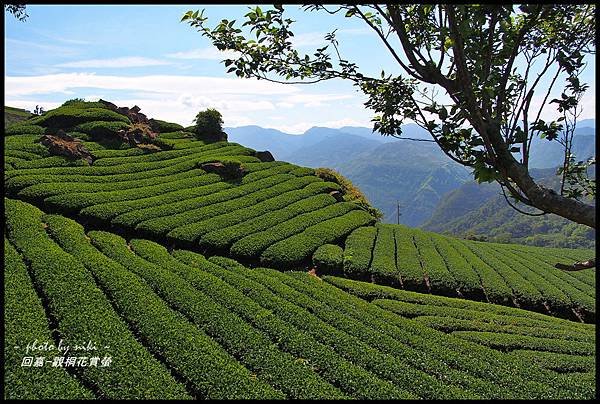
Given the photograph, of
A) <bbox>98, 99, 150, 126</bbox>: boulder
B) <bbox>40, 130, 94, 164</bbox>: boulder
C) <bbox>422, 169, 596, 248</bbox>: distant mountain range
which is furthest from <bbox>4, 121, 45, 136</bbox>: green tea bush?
<bbox>422, 169, 596, 248</bbox>: distant mountain range

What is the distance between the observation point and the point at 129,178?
2533 centimetres

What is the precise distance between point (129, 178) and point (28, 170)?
502 cm

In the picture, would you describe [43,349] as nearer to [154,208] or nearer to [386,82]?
[386,82]

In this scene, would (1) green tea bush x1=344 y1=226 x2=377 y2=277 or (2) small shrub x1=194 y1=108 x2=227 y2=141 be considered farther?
(2) small shrub x1=194 y1=108 x2=227 y2=141

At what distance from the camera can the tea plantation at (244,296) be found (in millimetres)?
9281

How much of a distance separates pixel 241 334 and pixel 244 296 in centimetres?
273

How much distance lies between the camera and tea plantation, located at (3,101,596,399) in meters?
9.28

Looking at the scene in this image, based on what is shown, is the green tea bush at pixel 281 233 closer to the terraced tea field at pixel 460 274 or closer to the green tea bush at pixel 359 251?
the green tea bush at pixel 359 251

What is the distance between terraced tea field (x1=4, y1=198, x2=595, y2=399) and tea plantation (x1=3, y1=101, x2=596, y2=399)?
Result: 48mm

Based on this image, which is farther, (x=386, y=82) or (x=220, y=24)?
(x=386, y=82)

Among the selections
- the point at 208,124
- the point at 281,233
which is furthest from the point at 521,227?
the point at 281,233

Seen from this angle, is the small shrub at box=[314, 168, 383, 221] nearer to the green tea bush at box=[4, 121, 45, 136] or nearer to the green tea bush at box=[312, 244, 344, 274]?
the green tea bush at box=[312, 244, 344, 274]

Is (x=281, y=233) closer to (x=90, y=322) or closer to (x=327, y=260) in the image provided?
(x=327, y=260)

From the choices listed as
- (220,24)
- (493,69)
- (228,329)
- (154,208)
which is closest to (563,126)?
(493,69)
